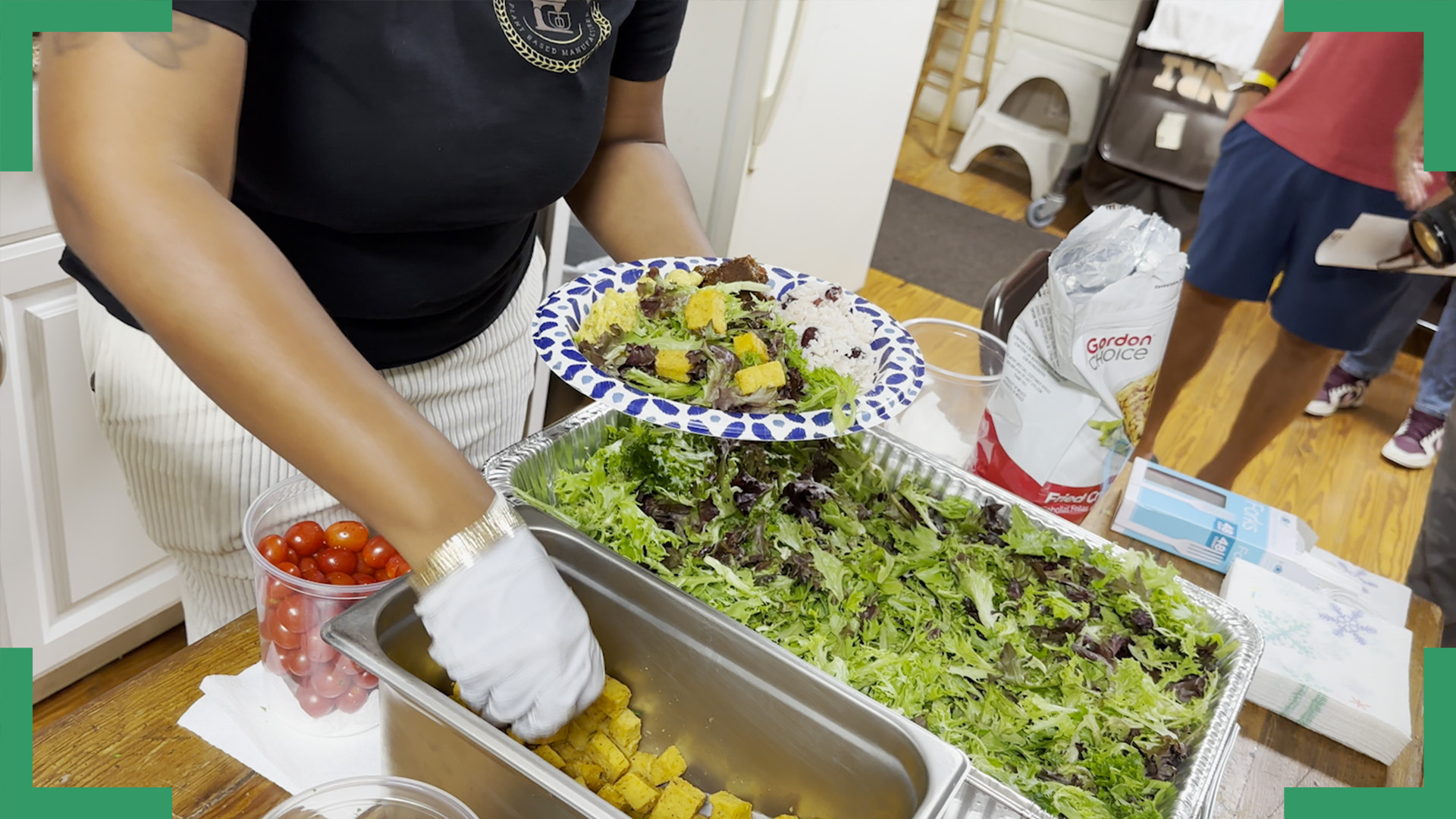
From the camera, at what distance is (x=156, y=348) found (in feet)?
3.38

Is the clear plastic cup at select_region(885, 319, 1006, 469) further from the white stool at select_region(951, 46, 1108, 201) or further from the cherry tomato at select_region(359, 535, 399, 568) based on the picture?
the white stool at select_region(951, 46, 1108, 201)

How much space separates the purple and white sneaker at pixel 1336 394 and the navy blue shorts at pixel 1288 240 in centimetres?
144

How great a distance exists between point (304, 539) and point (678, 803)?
390 mm

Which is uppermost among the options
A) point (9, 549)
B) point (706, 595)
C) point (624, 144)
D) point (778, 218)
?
point (624, 144)

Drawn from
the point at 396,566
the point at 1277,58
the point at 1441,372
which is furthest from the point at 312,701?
the point at 1441,372

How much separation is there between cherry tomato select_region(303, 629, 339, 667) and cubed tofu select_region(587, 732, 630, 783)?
0.75ft

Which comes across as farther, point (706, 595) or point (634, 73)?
point (634, 73)

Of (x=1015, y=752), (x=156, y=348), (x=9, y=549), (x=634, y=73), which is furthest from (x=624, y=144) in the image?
(x=9, y=549)

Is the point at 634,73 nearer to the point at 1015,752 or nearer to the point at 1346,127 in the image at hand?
the point at 1015,752

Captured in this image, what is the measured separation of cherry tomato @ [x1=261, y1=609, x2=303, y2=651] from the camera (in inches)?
32.5

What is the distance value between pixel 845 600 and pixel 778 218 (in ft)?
7.26

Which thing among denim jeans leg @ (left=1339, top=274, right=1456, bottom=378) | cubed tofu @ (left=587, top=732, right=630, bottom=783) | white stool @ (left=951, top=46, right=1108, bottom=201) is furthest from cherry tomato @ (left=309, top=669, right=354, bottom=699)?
white stool @ (left=951, top=46, right=1108, bottom=201)

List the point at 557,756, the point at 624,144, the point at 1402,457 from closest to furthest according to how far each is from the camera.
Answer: the point at 557,756, the point at 624,144, the point at 1402,457

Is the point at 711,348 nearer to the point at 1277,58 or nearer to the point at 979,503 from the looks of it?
the point at 979,503
